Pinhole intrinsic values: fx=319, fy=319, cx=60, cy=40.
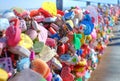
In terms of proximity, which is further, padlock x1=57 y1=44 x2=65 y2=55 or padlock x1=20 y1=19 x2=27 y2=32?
padlock x1=57 y1=44 x2=65 y2=55

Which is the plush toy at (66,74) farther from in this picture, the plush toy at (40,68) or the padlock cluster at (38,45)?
the plush toy at (40,68)

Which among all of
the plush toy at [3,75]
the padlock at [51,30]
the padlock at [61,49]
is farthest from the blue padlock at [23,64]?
the padlock at [61,49]

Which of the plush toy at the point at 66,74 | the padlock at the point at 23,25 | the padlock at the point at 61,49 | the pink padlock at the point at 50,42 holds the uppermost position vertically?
the padlock at the point at 23,25

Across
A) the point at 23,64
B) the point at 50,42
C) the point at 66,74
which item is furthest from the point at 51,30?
the point at 23,64

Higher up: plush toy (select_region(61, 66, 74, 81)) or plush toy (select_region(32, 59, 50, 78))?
plush toy (select_region(32, 59, 50, 78))

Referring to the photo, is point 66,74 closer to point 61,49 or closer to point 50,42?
point 61,49

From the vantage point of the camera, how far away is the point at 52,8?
4844mm

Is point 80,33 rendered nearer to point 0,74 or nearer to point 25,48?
point 25,48

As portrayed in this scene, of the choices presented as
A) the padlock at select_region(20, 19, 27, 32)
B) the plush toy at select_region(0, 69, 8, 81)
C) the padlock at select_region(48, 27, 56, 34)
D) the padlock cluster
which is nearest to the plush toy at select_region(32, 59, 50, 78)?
→ the padlock cluster

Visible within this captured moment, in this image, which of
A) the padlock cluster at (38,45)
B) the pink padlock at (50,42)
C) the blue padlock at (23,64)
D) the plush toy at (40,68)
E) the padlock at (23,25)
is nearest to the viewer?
the padlock cluster at (38,45)

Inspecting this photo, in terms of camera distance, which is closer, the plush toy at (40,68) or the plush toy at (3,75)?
the plush toy at (3,75)

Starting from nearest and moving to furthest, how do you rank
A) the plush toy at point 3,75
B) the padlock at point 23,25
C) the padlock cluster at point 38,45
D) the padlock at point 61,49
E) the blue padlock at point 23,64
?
the plush toy at point 3,75
the padlock cluster at point 38,45
the blue padlock at point 23,64
the padlock at point 23,25
the padlock at point 61,49

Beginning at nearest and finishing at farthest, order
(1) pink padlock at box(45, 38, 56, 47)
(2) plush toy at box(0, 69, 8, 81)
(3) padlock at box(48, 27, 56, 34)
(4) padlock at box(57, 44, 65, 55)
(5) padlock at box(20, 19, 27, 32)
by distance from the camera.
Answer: (2) plush toy at box(0, 69, 8, 81), (5) padlock at box(20, 19, 27, 32), (1) pink padlock at box(45, 38, 56, 47), (3) padlock at box(48, 27, 56, 34), (4) padlock at box(57, 44, 65, 55)

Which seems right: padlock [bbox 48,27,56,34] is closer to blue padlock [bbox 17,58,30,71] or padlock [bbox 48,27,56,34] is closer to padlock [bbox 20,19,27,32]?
padlock [bbox 20,19,27,32]
